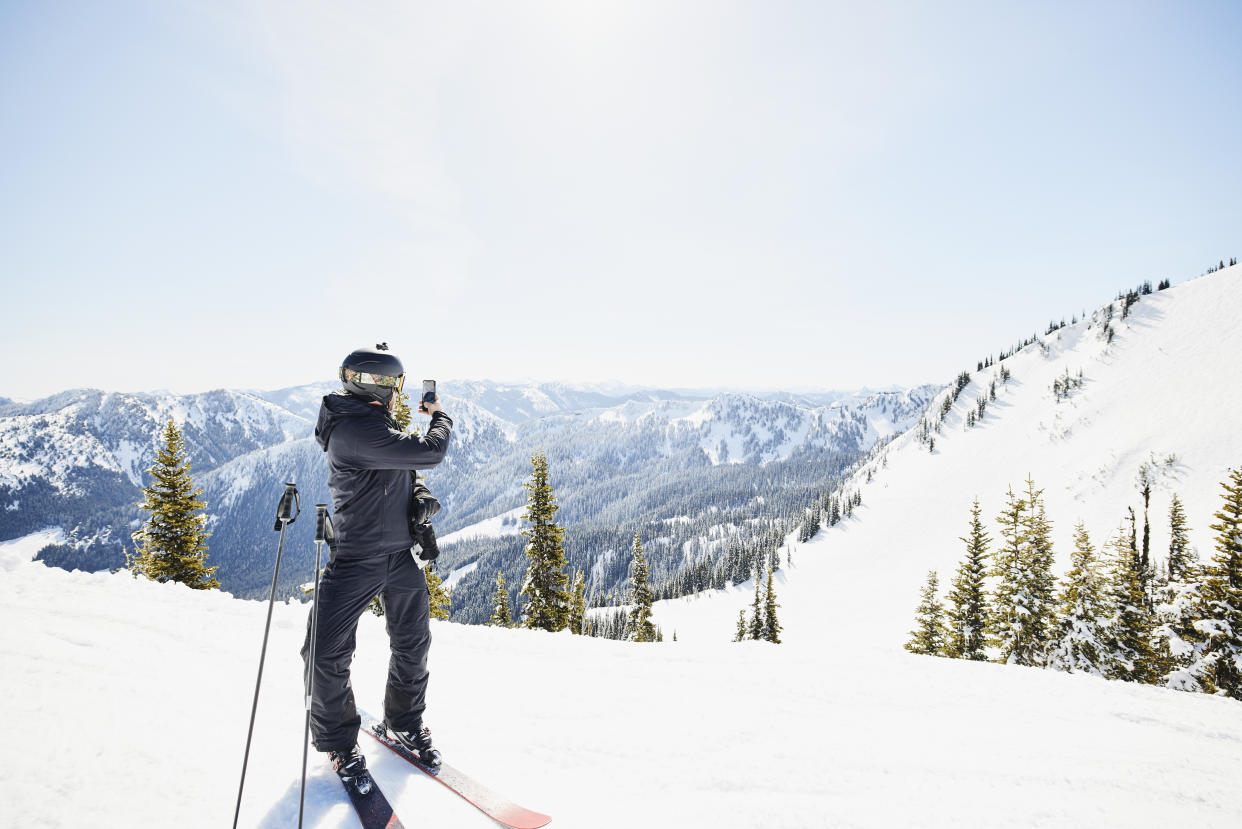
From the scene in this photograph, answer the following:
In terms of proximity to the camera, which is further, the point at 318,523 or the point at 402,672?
the point at 402,672

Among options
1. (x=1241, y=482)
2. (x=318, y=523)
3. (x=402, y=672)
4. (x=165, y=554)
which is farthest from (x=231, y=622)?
(x=1241, y=482)

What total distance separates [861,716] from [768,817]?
8.61ft

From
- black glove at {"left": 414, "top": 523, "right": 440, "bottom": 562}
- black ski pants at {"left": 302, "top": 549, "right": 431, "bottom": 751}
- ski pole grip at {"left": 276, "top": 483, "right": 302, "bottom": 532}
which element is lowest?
black ski pants at {"left": 302, "top": 549, "right": 431, "bottom": 751}

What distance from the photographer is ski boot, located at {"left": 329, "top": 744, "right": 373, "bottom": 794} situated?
11.3ft

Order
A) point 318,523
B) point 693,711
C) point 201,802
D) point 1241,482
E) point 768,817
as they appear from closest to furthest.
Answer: point 201,802
point 318,523
point 768,817
point 693,711
point 1241,482

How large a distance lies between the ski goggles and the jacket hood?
0.16 meters

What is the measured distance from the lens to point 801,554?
91.7 metres

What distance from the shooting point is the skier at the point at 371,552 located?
12.3ft

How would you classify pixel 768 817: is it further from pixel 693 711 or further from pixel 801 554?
pixel 801 554

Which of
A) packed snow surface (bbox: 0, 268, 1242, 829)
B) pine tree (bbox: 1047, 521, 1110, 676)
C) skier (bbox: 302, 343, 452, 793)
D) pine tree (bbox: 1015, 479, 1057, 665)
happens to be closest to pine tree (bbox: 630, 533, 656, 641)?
pine tree (bbox: 1015, 479, 1057, 665)

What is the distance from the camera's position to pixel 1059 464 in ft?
269

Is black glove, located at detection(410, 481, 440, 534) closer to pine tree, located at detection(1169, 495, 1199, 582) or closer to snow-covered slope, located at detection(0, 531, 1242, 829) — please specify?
snow-covered slope, located at detection(0, 531, 1242, 829)

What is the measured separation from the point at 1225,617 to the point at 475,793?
25.3 m

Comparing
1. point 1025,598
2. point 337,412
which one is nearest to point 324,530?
point 337,412
